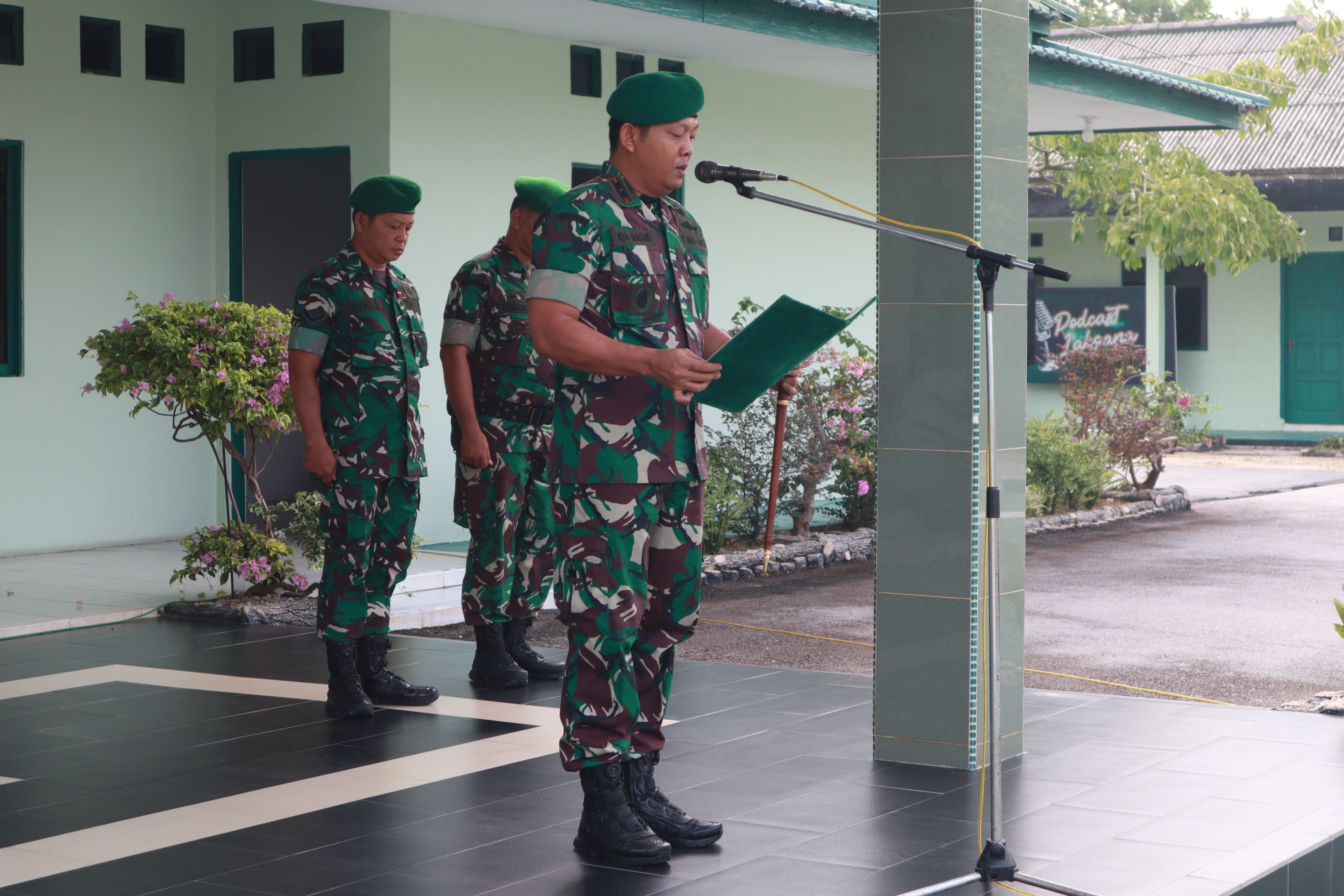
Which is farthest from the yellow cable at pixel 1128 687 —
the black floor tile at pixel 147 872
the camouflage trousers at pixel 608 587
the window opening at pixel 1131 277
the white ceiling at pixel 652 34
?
the window opening at pixel 1131 277

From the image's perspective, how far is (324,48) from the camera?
1032 cm

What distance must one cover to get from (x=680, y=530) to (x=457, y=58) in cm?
707

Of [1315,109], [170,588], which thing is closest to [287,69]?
[170,588]

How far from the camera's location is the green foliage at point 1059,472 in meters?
14.2

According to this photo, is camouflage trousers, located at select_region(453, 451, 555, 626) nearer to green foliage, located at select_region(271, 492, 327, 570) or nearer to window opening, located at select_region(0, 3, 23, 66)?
green foliage, located at select_region(271, 492, 327, 570)

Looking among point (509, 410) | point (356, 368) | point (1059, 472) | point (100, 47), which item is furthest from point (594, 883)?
point (1059, 472)

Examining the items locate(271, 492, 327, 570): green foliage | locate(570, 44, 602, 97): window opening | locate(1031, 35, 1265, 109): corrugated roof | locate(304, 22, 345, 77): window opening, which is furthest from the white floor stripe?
locate(1031, 35, 1265, 109): corrugated roof

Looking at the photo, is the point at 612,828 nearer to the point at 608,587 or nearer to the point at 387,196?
the point at 608,587

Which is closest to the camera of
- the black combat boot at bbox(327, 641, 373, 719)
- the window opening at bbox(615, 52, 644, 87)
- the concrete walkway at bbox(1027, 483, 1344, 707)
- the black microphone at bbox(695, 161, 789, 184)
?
the black microphone at bbox(695, 161, 789, 184)

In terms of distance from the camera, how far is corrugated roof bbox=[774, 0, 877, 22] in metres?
10.4

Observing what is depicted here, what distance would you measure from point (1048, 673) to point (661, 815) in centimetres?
370

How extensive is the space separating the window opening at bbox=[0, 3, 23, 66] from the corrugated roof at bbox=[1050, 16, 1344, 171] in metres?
15.9

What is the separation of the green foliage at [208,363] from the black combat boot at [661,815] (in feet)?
14.0

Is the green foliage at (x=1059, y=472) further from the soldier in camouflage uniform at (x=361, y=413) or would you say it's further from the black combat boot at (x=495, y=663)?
the soldier in camouflage uniform at (x=361, y=413)
